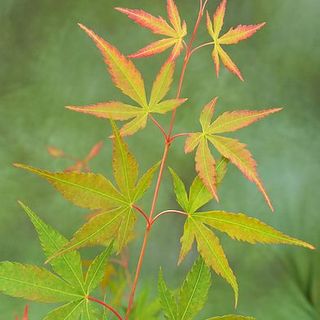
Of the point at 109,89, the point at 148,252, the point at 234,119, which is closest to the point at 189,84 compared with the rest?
the point at 109,89

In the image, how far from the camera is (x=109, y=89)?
2.49ft

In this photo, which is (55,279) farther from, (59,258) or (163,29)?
(163,29)

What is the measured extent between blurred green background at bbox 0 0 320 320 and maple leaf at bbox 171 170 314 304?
47cm

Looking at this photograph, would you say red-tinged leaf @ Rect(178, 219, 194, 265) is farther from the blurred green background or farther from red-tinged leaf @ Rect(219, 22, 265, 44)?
the blurred green background

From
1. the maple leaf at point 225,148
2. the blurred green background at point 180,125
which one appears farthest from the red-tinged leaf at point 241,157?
the blurred green background at point 180,125

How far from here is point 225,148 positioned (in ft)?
0.87

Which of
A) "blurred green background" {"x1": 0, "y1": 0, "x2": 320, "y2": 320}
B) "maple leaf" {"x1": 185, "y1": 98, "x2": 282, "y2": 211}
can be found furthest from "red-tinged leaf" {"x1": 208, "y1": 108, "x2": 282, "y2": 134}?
"blurred green background" {"x1": 0, "y1": 0, "x2": 320, "y2": 320}

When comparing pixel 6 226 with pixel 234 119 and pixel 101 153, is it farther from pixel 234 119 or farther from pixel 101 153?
pixel 234 119

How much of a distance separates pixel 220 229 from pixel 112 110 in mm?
73

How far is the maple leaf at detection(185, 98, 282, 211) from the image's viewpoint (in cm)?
26

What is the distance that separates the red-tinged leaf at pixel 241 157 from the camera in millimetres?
258

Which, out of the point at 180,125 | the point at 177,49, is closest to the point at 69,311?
the point at 177,49

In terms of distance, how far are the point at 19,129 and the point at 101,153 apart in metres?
0.11

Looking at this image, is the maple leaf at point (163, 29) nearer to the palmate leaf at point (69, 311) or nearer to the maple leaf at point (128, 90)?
the maple leaf at point (128, 90)
